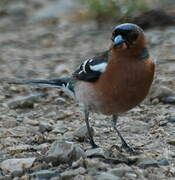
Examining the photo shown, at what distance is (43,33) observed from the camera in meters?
10.8

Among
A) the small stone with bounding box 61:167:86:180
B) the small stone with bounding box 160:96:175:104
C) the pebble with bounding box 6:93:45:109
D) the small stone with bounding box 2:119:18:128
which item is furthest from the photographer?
the pebble with bounding box 6:93:45:109

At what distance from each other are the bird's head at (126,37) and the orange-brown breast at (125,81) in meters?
0.11

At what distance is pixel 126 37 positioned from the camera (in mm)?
5195

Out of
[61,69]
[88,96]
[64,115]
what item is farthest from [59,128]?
[61,69]

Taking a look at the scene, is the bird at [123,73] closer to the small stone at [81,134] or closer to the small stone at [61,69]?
the small stone at [81,134]

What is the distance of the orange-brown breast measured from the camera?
17.0ft

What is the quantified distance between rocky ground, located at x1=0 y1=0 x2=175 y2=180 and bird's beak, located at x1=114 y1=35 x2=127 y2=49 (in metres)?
0.89

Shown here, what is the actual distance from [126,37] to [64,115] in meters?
1.78

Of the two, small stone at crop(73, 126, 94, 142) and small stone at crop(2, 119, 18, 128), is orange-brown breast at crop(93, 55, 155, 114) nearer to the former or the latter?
small stone at crop(73, 126, 94, 142)

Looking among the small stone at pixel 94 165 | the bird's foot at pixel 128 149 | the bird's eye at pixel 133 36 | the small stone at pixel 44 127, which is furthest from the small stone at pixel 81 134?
the small stone at pixel 94 165

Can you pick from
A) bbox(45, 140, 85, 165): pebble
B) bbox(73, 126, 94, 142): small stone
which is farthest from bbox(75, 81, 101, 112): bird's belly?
bbox(45, 140, 85, 165): pebble

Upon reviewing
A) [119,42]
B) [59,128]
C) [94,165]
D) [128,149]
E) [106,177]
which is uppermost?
[119,42]

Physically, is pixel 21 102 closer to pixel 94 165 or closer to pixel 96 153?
pixel 96 153

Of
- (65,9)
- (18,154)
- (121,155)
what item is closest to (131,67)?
(121,155)
